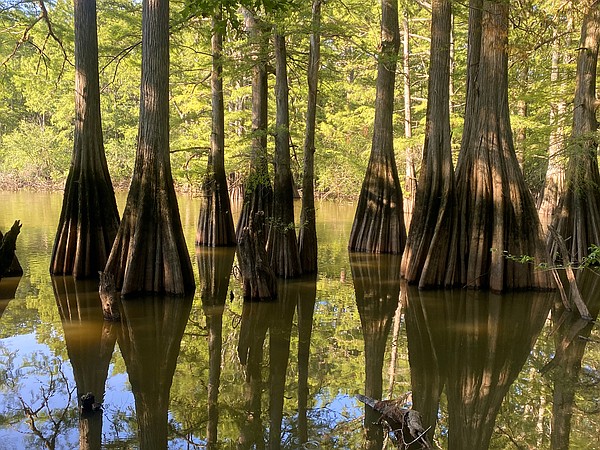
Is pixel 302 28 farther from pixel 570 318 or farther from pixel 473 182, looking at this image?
pixel 570 318

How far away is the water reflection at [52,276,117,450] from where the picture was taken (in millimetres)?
4258

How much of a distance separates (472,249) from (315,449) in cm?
619

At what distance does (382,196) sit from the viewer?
44.2ft

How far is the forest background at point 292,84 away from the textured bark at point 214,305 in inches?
89.3

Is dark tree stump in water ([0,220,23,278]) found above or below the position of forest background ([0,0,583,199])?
below

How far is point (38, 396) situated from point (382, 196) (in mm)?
9856

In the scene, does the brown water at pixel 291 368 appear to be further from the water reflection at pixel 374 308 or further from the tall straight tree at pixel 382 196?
the tall straight tree at pixel 382 196

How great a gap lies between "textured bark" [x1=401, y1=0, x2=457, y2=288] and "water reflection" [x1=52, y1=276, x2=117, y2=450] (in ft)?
17.0

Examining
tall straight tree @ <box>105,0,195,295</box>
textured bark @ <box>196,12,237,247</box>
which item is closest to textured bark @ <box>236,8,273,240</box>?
textured bark @ <box>196,12,237,247</box>

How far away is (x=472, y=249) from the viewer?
947 centimetres

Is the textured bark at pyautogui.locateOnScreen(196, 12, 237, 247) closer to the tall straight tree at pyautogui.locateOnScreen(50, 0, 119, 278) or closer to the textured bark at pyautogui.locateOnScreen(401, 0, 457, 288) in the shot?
the tall straight tree at pyautogui.locateOnScreen(50, 0, 119, 278)

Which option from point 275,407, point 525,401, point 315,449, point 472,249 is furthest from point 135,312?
point 472,249

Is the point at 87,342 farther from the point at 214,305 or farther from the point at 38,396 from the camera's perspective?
the point at 214,305

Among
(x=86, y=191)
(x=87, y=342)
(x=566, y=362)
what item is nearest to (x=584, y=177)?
(x=566, y=362)
